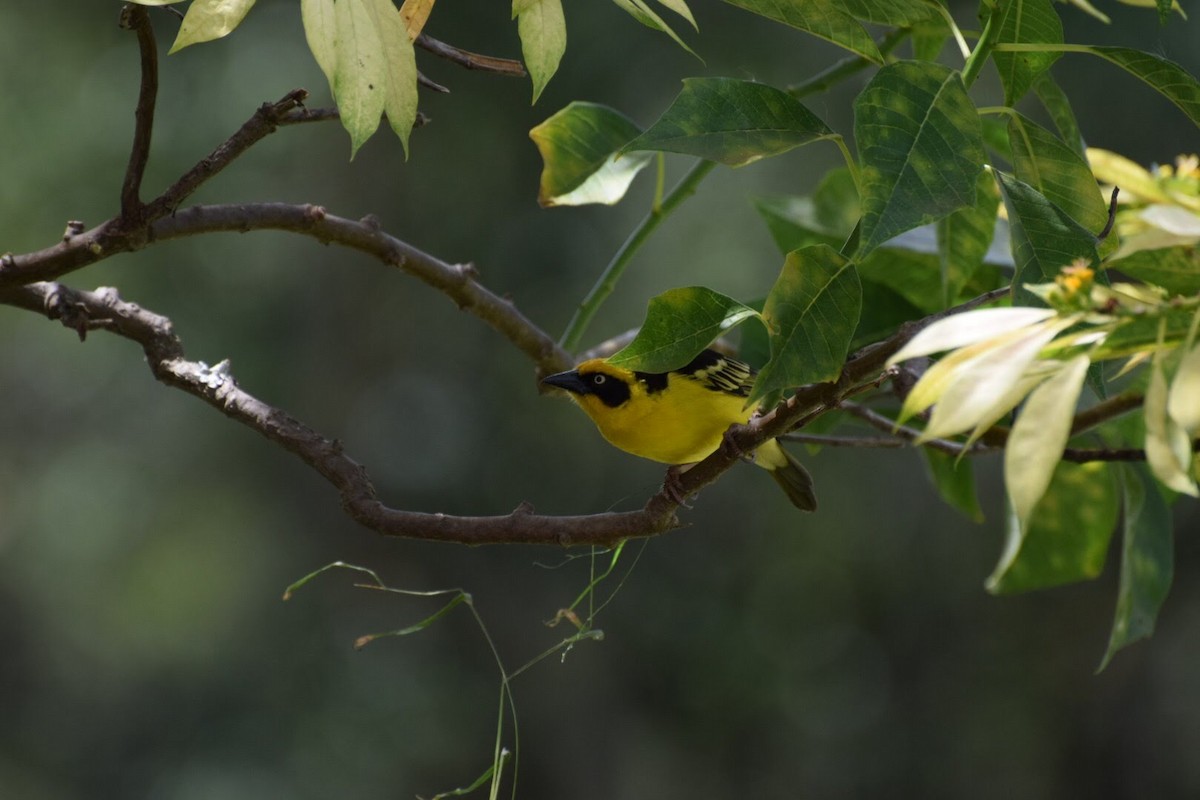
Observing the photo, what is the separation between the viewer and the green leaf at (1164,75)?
4.83 feet

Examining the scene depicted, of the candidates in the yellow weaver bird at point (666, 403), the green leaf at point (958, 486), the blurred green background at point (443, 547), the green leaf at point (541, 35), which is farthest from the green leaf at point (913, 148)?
the blurred green background at point (443, 547)

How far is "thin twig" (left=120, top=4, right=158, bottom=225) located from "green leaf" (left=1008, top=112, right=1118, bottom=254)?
1.11 m

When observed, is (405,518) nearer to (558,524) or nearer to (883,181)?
(558,524)

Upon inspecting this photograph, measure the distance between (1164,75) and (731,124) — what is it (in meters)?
0.54

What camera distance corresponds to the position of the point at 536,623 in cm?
962

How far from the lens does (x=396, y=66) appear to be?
1.28 m

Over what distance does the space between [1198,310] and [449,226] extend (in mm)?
8156

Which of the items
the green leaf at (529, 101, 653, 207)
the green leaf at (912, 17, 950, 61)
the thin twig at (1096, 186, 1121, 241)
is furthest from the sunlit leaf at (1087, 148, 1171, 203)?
the green leaf at (529, 101, 653, 207)

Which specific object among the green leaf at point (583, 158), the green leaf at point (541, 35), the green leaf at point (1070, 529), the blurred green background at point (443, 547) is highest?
the green leaf at point (541, 35)

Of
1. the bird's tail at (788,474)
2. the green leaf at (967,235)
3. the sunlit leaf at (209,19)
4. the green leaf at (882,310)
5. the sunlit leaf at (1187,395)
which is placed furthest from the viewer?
the bird's tail at (788,474)

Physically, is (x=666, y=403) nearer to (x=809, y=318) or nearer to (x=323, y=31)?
(x=809, y=318)

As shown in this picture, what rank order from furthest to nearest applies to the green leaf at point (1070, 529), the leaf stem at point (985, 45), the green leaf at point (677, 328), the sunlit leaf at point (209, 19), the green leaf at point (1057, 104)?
the green leaf at point (1070, 529) < the green leaf at point (1057, 104) < the leaf stem at point (985, 45) < the green leaf at point (677, 328) < the sunlit leaf at point (209, 19)

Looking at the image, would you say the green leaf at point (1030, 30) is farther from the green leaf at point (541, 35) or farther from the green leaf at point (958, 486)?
the green leaf at point (958, 486)

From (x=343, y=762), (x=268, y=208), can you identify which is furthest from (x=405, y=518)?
(x=343, y=762)
